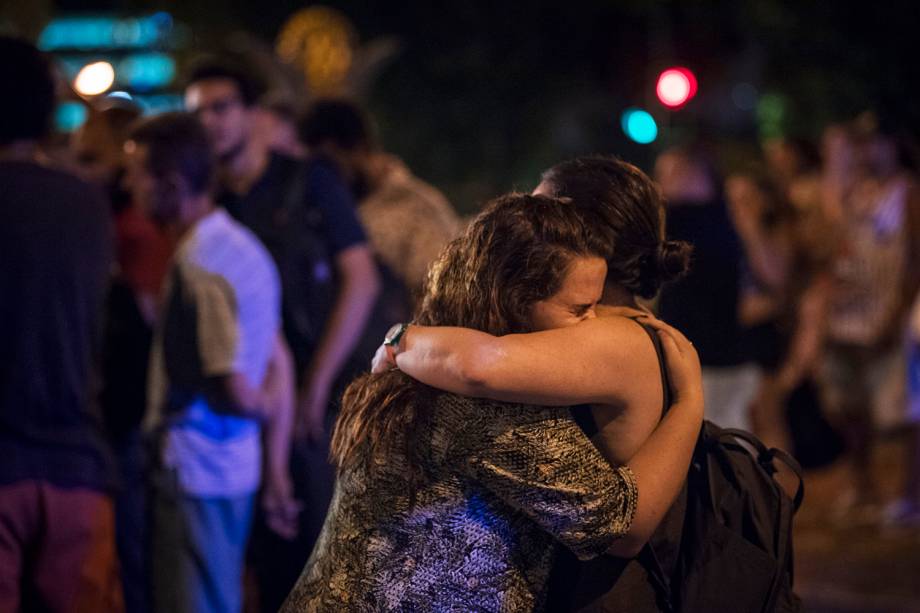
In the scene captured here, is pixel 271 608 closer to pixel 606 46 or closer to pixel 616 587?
pixel 616 587

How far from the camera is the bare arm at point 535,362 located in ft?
8.09

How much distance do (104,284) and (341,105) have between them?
2269 millimetres

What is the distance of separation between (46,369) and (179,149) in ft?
3.39

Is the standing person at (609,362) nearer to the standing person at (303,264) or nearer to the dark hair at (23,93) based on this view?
the dark hair at (23,93)

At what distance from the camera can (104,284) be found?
366cm

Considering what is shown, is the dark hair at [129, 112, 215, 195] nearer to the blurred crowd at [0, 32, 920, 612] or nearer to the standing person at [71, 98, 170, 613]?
the blurred crowd at [0, 32, 920, 612]

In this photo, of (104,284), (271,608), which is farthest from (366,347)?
(104,284)

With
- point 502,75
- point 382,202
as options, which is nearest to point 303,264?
point 382,202

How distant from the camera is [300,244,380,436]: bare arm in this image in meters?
4.90

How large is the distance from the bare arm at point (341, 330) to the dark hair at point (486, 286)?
2.21 meters

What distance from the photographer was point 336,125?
5758mm

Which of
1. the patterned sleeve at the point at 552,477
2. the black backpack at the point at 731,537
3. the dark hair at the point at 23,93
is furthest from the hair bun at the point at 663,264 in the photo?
the dark hair at the point at 23,93

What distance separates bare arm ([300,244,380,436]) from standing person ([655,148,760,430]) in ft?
6.29

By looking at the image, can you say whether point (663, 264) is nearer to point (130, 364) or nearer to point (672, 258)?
point (672, 258)
